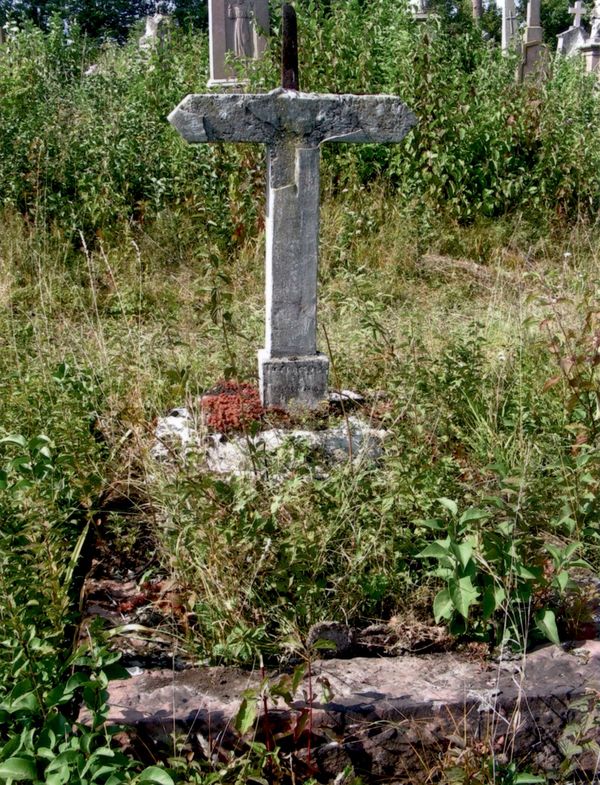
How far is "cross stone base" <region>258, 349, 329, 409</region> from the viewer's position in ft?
12.5

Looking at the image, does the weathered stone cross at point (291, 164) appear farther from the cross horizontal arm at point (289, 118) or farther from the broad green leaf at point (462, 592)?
the broad green leaf at point (462, 592)

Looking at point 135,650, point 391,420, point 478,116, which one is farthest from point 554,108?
point 135,650

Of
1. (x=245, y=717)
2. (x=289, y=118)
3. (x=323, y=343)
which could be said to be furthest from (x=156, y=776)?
(x=323, y=343)

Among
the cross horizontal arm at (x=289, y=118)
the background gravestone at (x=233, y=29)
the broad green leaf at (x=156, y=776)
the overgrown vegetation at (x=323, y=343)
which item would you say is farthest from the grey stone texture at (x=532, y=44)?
the broad green leaf at (x=156, y=776)

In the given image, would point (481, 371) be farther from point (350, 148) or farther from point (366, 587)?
point (350, 148)

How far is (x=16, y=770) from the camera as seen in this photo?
1982 millimetres

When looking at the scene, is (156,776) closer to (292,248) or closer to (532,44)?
(292,248)

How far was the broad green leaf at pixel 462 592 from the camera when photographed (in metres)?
2.46

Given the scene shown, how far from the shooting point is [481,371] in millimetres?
3982

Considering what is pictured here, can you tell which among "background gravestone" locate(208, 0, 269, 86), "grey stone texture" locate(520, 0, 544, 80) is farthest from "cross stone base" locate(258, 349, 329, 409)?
"grey stone texture" locate(520, 0, 544, 80)

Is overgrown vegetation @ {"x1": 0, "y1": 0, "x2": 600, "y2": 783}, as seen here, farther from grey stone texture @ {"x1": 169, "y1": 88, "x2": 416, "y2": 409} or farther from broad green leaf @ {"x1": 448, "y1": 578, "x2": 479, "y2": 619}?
grey stone texture @ {"x1": 169, "y1": 88, "x2": 416, "y2": 409}

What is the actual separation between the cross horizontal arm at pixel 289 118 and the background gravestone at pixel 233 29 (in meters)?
5.03

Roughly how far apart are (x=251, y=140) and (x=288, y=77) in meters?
0.30

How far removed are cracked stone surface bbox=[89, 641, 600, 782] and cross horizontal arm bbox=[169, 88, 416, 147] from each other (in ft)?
7.01
